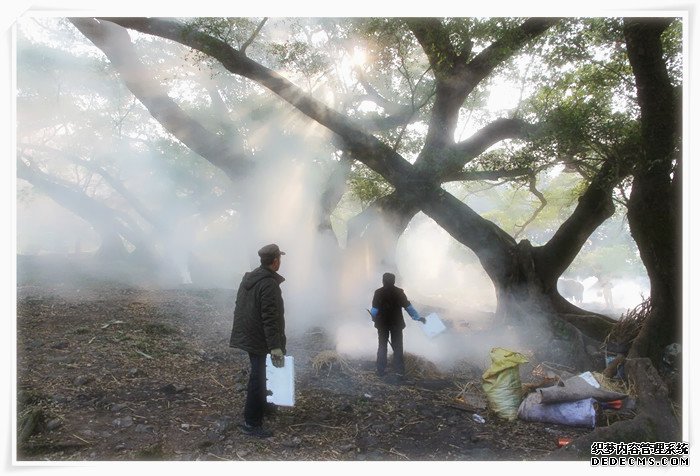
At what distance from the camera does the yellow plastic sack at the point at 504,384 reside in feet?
16.9

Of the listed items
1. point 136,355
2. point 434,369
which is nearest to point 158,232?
point 136,355

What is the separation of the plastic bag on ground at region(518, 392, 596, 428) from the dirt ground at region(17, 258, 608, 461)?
0.08 m

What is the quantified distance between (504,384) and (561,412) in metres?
0.66

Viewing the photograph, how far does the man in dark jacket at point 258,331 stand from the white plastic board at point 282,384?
212 millimetres

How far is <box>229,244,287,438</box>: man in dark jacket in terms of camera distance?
4.30 metres

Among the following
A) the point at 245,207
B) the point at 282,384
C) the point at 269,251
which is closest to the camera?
the point at 269,251

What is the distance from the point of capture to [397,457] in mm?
4188

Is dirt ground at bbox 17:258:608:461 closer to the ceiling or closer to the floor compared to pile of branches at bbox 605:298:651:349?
closer to the floor

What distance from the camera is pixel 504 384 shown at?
520cm

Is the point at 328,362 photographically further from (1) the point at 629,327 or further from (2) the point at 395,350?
(1) the point at 629,327

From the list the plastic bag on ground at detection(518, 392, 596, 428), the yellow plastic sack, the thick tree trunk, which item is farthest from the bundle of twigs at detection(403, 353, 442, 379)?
the thick tree trunk

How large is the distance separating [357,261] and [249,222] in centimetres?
334

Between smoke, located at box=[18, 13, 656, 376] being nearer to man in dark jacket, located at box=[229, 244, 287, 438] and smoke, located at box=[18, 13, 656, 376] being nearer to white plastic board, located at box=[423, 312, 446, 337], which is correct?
white plastic board, located at box=[423, 312, 446, 337]

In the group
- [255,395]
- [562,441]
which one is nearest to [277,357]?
[255,395]
